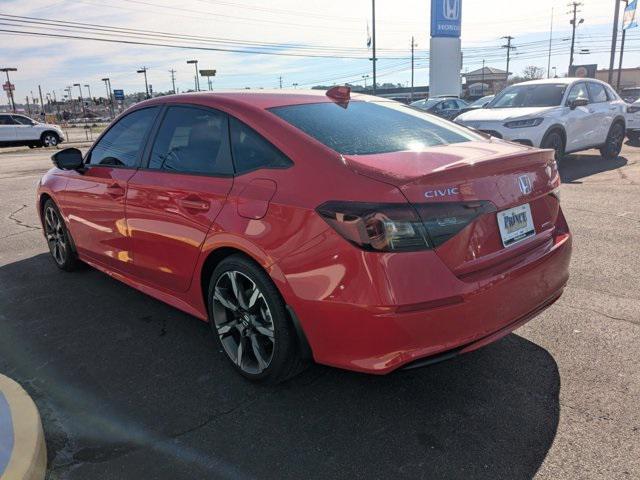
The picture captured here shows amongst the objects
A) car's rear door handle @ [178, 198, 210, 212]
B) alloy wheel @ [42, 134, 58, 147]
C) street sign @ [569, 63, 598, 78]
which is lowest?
alloy wheel @ [42, 134, 58, 147]

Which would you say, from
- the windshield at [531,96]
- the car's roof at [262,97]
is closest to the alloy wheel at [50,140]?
the windshield at [531,96]

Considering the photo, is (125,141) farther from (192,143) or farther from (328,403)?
(328,403)

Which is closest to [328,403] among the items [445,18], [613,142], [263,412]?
[263,412]

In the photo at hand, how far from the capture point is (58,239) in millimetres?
5203

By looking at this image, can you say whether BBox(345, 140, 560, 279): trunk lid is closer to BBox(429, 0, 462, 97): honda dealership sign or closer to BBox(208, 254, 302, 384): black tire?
BBox(208, 254, 302, 384): black tire

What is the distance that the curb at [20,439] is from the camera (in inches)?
88.1

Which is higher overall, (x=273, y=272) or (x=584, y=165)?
(x=273, y=272)

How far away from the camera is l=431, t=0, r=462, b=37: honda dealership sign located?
108ft

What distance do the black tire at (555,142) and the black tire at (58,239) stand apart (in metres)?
7.86

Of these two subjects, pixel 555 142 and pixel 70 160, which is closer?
pixel 70 160

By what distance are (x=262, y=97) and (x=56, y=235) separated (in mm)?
3018

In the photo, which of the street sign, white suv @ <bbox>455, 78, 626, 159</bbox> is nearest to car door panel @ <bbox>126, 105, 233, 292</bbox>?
white suv @ <bbox>455, 78, 626, 159</bbox>

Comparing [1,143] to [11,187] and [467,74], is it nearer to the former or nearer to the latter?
[11,187]

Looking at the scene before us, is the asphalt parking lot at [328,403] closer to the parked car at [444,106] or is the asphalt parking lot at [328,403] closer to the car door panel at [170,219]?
the car door panel at [170,219]
